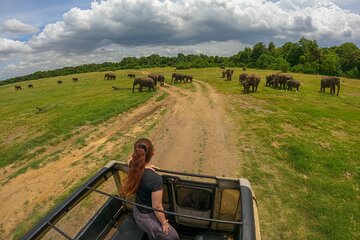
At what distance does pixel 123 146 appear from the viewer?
47.3ft

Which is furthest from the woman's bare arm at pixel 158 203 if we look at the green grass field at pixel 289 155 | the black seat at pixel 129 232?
the green grass field at pixel 289 155

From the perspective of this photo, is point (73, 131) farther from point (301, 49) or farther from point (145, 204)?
point (301, 49)

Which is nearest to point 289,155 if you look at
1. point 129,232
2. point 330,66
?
point 129,232

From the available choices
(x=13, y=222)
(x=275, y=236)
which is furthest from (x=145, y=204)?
(x=13, y=222)

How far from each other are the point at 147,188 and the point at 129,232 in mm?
1511

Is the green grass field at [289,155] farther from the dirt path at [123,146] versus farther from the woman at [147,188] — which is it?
the woman at [147,188]

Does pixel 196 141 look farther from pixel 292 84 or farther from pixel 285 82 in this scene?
pixel 285 82

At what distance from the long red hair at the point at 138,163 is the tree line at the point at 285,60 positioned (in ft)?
248

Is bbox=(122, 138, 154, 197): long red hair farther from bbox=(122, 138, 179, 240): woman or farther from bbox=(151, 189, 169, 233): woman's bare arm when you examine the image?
bbox=(151, 189, 169, 233): woman's bare arm

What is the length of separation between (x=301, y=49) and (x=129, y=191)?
309ft

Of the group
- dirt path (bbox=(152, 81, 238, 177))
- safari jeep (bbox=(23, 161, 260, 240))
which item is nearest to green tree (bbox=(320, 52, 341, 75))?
dirt path (bbox=(152, 81, 238, 177))

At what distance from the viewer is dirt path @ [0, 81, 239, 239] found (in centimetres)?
1059

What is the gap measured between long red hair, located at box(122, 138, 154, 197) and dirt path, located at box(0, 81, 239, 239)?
20.7 ft

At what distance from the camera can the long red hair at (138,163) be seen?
15.2ft
